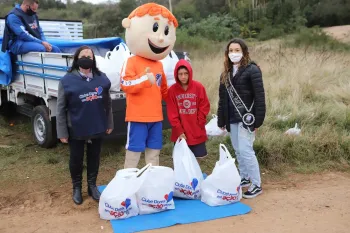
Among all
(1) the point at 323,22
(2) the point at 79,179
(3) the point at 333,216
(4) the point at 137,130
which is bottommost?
(3) the point at 333,216

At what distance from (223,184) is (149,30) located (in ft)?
5.49

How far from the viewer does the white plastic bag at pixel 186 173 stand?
3.93 m

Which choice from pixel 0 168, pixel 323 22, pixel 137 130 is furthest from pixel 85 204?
pixel 323 22

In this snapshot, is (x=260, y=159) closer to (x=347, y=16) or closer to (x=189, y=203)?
(x=189, y=203)

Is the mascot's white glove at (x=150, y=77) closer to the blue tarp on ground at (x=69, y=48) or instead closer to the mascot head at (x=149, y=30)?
the mascot head at (x=149, y=30)

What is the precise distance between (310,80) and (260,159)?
3.93 meters

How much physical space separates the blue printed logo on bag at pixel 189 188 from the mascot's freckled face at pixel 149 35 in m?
1.32

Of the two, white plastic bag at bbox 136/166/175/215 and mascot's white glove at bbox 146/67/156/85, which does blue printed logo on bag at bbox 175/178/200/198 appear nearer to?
white plastic bag at bbox 136/166/175/215

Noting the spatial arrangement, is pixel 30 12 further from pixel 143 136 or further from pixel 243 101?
pixel 243 101

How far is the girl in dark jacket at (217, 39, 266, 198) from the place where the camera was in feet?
12.6

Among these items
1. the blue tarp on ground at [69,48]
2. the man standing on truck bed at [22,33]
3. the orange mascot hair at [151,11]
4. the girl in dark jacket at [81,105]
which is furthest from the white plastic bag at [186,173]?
the man standing on truck bed at [22,33]

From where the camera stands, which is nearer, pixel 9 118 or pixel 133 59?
pixel 133 59

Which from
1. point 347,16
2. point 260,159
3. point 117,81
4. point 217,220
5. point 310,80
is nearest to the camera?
point 217,220

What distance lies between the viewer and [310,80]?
845 centimetres
